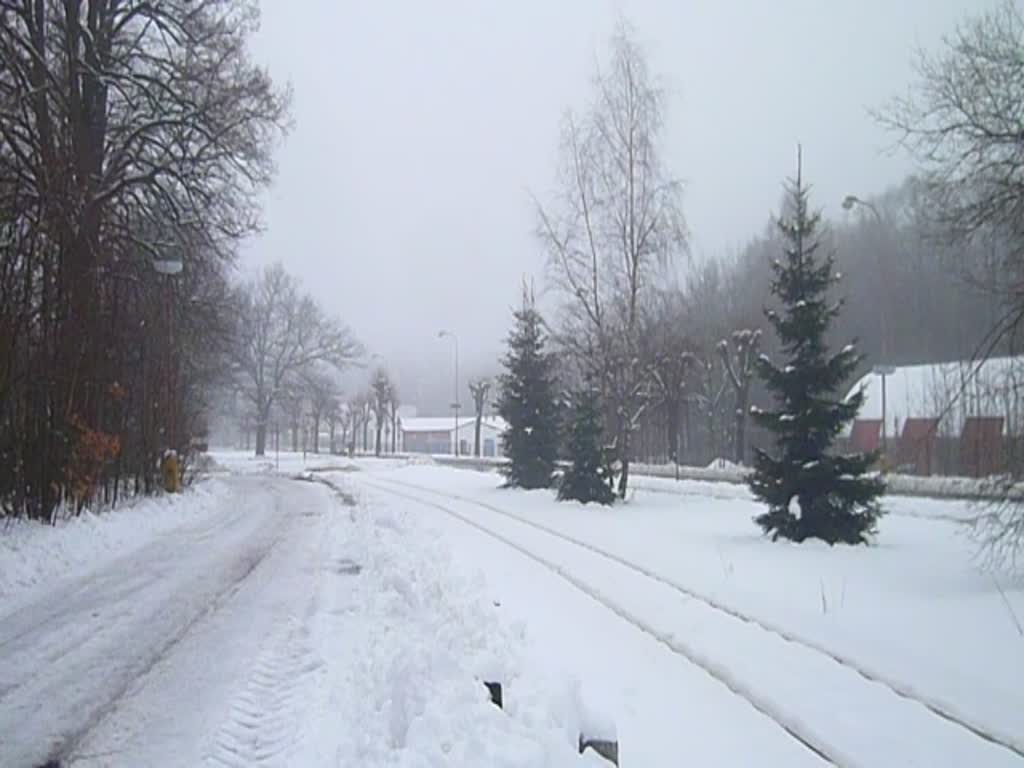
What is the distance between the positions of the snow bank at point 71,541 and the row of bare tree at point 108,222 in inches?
28.7

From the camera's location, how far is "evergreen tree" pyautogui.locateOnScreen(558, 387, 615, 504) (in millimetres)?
23297

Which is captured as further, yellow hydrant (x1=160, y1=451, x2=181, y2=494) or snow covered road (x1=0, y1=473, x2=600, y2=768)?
yellow hydrant (x1=160, y1=451, x2=181, y2=494)

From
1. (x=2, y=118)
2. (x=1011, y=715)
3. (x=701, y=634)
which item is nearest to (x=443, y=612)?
(x=701, y=634)

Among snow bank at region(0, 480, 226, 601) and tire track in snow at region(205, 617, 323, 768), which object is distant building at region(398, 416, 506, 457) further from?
tire track in snow at region(205, 617, 323, 768)

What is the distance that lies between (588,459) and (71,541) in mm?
13804

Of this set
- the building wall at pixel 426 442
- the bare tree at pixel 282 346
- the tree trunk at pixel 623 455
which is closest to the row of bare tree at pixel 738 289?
the tree trunk at pixel 623 455

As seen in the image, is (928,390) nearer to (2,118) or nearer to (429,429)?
(2,118)

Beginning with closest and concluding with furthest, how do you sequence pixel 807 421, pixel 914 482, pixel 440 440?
pixel 807 421 < pixel 914 482 < pixel 440 440

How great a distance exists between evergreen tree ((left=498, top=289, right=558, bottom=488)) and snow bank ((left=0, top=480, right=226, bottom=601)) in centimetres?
1259

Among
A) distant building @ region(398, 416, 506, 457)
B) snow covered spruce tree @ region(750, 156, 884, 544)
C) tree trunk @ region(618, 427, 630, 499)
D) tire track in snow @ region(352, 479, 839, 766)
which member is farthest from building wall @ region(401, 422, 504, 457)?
tire track in snow @ region(352, 479, 839, 766)

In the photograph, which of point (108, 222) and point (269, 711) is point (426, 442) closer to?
point (108, 222)

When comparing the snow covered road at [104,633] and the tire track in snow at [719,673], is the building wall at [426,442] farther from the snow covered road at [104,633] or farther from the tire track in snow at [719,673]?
the tire track in snow at [719,673]

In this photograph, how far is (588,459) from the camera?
23328 millimetres

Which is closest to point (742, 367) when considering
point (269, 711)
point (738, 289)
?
point (738, 289)
